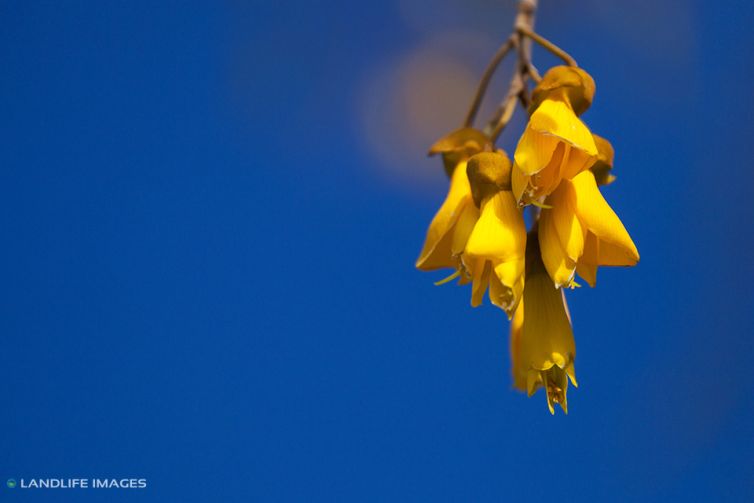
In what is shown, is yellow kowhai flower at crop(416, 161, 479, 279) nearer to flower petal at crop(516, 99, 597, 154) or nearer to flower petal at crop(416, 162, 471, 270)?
flower petal at crop(416, 162, 471, 270)

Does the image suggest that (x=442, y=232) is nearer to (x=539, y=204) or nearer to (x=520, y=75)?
(x=539, y=204)

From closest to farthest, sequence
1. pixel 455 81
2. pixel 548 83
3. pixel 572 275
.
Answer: pixel 572 275 < pixel 548 83 < pixel 455 81

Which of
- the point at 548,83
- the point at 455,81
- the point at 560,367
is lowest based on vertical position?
the point at 560,367

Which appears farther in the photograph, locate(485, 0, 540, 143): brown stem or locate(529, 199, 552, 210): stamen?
locate(485, 0, 540, 143): brown stem

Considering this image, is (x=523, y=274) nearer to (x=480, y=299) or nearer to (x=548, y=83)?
(x=480, y=299)

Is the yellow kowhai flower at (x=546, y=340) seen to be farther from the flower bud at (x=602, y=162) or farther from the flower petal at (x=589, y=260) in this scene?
the flower bud at (x=602, y=162)

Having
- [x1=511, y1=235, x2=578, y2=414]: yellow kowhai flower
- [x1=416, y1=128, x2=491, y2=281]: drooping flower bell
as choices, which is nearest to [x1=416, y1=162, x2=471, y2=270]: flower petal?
[x1=416, y1=128, x2=491, y2=281]: drooping flower bell

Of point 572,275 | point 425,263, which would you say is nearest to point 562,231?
point 572,275
